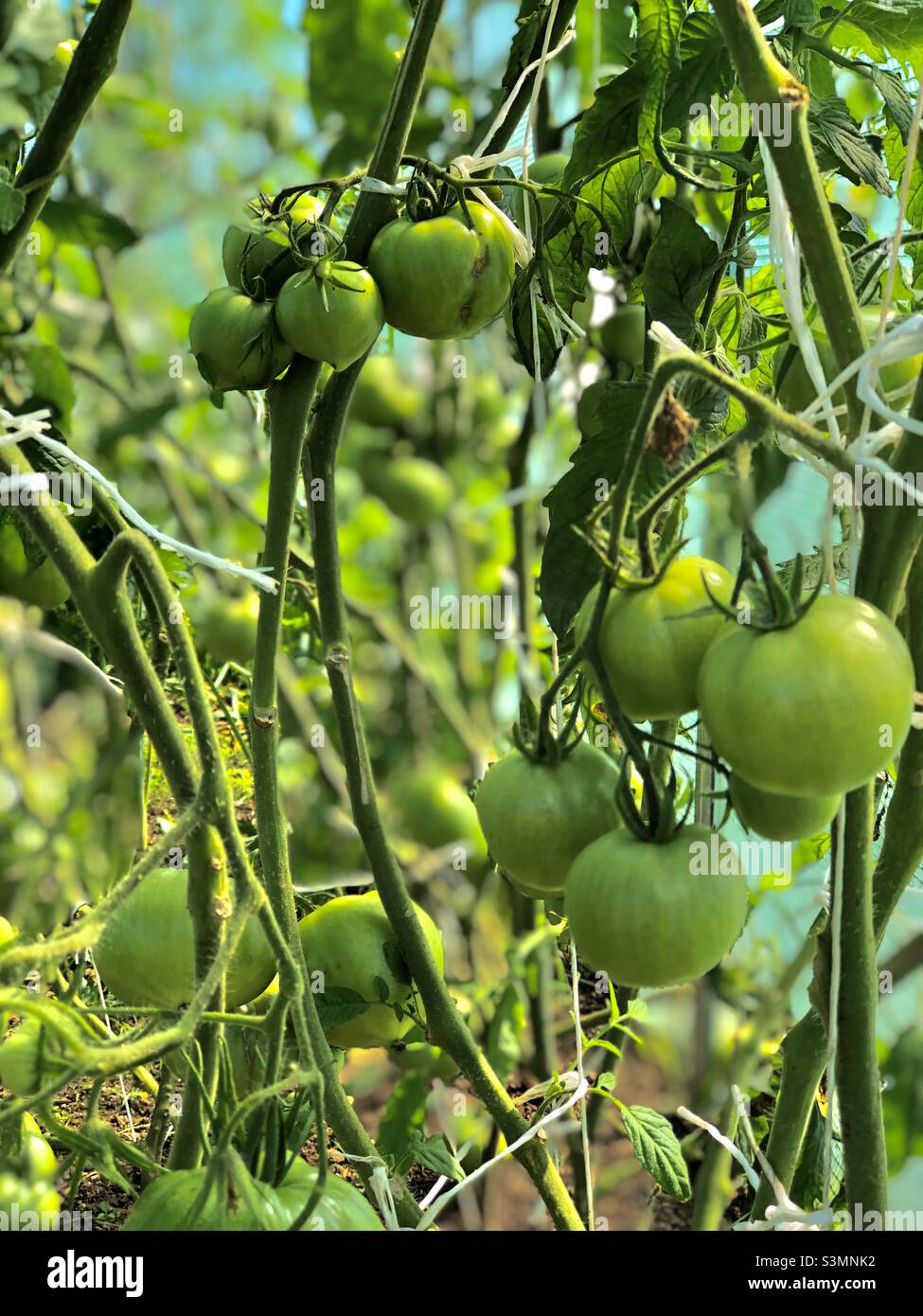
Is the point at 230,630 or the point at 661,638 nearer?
the point at 661,638

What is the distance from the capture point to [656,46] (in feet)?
1.68

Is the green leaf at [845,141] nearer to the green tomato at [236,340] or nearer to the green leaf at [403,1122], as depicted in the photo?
the green tomato at [236,340]

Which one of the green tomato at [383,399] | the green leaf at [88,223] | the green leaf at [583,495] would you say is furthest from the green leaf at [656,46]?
the green tomato at [383,399]

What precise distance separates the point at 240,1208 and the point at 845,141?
18.2 inches

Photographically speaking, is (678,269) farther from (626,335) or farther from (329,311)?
(626,335)

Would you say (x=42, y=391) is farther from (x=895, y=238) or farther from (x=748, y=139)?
(x=895, y=238)

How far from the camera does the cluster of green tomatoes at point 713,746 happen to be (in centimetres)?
37

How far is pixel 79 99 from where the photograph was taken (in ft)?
1.98

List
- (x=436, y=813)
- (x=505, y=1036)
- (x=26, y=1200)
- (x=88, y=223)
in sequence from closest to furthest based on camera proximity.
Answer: (x=26, y=1200), (x=88, y=223), (x=505, y=1036), (x=436, y=813)

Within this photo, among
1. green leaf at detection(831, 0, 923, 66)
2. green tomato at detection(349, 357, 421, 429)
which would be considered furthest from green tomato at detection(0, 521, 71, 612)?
green tomato at detection(349, 357, 421, 429)

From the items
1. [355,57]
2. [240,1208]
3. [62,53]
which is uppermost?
[355,57]

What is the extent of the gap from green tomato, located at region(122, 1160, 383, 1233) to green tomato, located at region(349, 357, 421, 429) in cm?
121

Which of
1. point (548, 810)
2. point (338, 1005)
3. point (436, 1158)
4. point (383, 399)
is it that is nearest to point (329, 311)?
point (548, 810)

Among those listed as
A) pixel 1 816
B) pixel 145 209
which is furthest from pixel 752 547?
pixel 145 209
